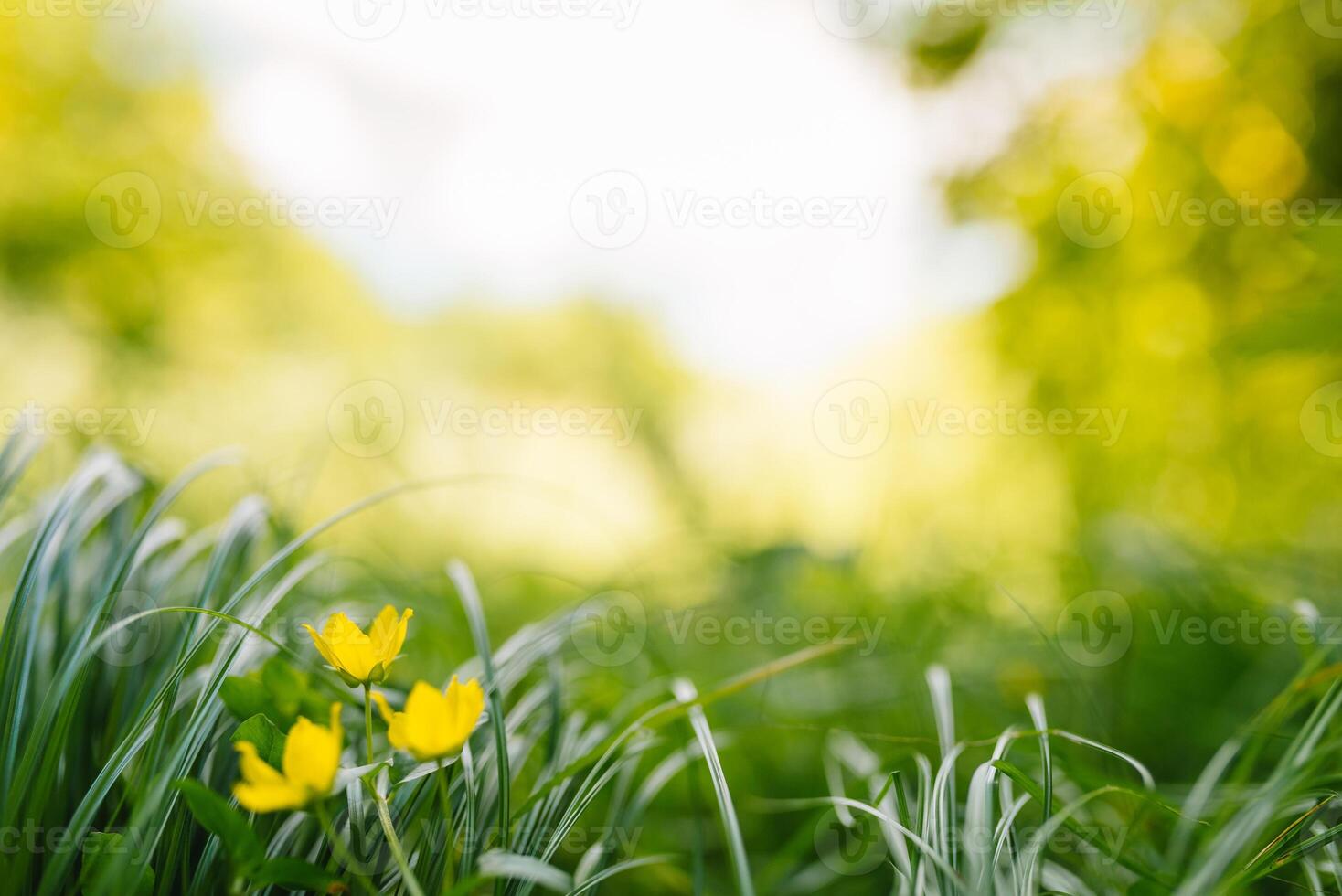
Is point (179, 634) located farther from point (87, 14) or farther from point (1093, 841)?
point (87, 14)

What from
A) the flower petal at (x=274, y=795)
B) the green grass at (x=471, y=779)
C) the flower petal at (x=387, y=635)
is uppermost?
the flower petal at (x=387, y=635)

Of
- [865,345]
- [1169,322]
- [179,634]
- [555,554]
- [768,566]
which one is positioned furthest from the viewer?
[555,554]

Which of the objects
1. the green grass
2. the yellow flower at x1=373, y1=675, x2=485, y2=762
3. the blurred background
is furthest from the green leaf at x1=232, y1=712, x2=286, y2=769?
the blurred background

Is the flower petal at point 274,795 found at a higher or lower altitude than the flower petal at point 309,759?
lower

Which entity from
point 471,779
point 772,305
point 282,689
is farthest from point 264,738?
point 772,305

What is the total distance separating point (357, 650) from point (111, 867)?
18 centimetres

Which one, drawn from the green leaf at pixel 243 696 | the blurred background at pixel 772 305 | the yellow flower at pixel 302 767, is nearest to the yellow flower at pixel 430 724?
the yellow flower at pixel 302 767

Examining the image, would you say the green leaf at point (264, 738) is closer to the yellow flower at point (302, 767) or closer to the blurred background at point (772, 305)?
the yellow flower at point (302, 767)

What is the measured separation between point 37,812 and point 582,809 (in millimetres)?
369

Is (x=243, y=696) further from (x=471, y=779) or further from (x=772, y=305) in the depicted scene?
(x=772, y=305)

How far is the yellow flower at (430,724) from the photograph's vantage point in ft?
1.33

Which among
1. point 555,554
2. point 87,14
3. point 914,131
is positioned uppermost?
point 87,14

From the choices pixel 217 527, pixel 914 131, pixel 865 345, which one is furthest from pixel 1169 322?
pixel 217 527

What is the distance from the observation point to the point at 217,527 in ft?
3.10
